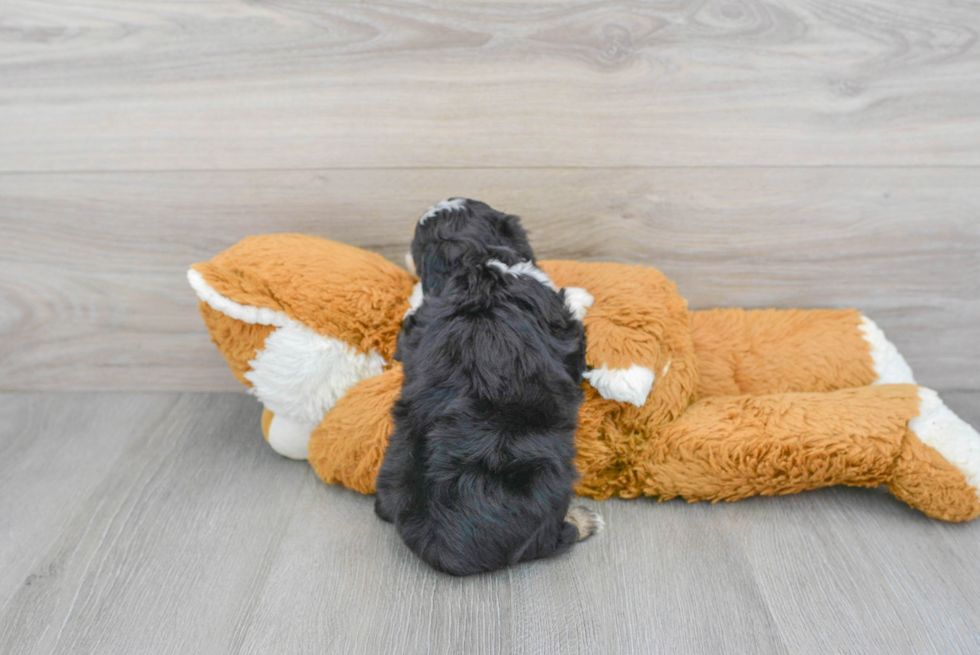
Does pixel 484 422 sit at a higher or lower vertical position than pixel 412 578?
higher

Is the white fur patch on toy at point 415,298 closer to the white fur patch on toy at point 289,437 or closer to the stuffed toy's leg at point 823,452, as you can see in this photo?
the white fur patch on toy at point 289,437

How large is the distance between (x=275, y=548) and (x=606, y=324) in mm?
636

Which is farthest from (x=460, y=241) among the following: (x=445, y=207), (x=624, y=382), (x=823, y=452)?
(x=823, y=452)

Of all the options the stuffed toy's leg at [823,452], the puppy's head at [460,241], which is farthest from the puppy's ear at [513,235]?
the stuffed toy's leg at [823,452]

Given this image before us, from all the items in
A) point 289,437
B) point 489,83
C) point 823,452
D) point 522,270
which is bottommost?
point 289,437

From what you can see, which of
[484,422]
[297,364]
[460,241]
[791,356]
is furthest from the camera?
[791,356]

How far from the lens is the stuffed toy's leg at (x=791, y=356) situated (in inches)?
48.5

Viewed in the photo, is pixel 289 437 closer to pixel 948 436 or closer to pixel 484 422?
pixel 484 422

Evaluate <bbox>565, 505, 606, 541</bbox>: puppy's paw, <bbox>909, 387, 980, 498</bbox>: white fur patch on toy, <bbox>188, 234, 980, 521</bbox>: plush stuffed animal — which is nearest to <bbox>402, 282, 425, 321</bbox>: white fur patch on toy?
<bbox>188, 234, 980, 521</bbox>: plush stuffed animal

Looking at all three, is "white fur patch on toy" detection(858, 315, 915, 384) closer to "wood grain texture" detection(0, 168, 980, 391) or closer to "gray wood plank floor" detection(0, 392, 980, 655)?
"wood grain texture" detection(0, 168, 980, 391)

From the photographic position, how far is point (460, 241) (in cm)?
101

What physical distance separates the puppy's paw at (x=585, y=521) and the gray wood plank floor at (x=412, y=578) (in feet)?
0.07

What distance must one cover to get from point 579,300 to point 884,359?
62cm

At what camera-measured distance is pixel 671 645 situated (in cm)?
86
